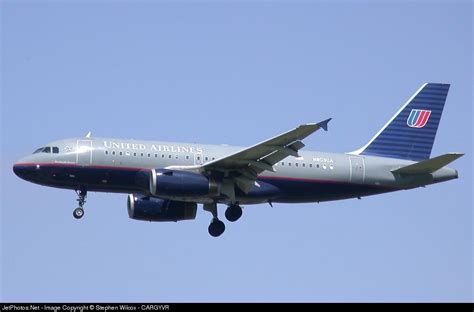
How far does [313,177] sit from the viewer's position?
54.7m

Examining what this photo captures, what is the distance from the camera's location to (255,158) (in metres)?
51.8

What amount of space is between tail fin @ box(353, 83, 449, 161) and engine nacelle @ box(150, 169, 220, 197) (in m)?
8.92

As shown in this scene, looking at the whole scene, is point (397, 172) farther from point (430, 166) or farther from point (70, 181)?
point (70, 181)

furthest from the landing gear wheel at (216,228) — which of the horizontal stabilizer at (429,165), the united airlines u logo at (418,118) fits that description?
the united airlines u logo at (418,118)

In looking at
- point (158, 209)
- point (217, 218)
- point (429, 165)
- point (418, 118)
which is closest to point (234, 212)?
point (217, 218)

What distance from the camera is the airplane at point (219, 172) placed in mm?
51750

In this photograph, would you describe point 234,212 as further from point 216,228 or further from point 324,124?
point 324,124

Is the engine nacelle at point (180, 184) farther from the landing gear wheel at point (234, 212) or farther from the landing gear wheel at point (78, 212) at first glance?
the landing gear wheel at point (78, 212)

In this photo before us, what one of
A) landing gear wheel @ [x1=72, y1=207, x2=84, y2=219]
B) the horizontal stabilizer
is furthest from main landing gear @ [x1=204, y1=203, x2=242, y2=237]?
the horizontal stabilizer
